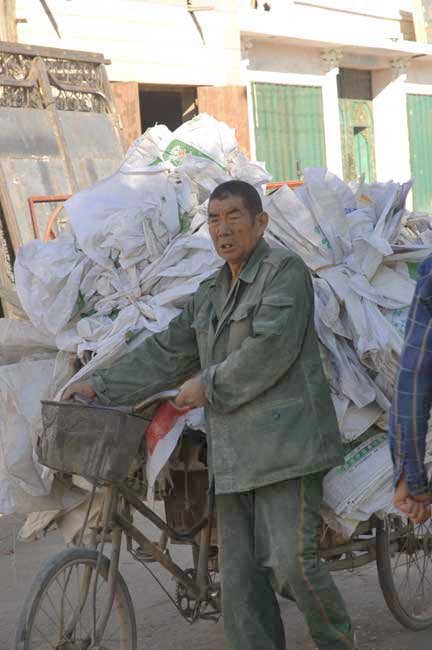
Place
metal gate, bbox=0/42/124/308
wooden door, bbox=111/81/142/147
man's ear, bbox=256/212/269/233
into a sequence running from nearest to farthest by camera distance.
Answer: man's ear, bbox=256/212/269/233 → metal gate, bbox=0/42/124/308 → wooden door, bbox=111/81/142/147

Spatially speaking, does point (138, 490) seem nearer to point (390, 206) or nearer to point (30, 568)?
point (390, 206)

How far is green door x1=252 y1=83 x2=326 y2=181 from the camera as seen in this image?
1509 centimetres

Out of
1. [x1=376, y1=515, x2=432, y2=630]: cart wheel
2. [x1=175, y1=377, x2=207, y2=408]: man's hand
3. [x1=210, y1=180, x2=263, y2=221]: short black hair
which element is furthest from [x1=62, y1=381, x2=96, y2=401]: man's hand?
[x1=376, y1=515, x2=432, y2=630]: cart wheel

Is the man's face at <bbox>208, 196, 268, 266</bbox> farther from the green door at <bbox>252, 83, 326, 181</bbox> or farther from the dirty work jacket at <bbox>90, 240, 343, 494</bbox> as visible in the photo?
the green door at <bbox>252, 83, 326, 181</bbox>

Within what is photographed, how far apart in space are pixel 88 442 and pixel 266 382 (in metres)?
0.60

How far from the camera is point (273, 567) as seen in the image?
3.68 metres

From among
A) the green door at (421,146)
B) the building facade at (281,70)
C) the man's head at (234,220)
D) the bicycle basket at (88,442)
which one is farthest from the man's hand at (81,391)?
the green door at (421,146)

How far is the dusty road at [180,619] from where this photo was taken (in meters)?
4.64

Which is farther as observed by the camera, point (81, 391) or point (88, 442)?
point (81, 391)

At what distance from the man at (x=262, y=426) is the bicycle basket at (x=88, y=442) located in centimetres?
24

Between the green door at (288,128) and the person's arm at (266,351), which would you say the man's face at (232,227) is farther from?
the green door at (288,128)

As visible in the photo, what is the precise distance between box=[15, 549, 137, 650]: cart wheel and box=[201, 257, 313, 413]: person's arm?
2.28 ft

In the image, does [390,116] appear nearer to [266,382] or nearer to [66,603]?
[266,382]

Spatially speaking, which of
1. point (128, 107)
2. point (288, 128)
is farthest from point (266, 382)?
point (288, 128)
